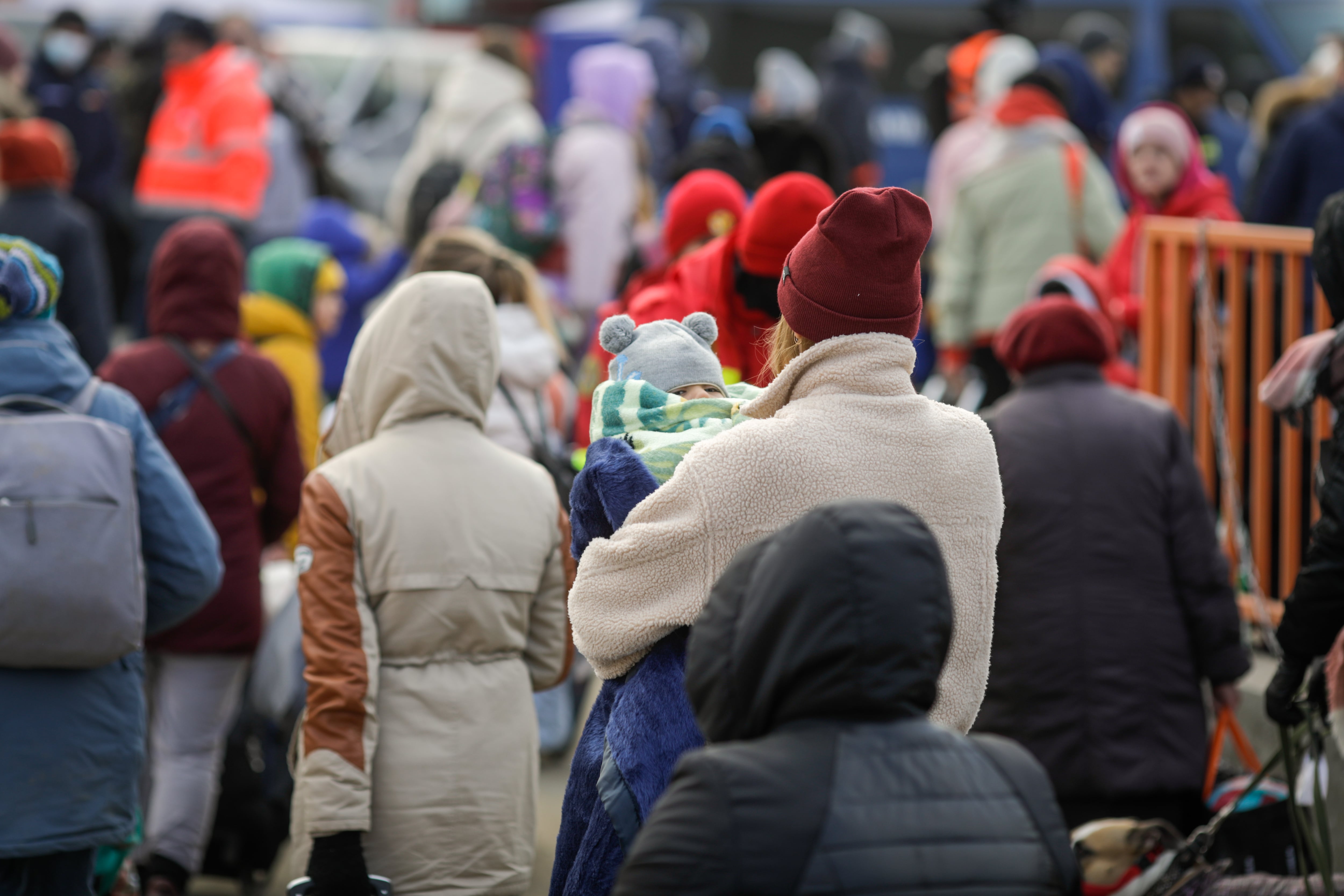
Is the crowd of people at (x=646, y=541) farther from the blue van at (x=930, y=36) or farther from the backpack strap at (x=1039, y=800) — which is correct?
the blue van at (x=930, y=36)

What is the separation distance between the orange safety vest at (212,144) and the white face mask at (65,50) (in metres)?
2.59

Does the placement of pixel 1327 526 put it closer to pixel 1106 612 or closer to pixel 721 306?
pixel 1106 612

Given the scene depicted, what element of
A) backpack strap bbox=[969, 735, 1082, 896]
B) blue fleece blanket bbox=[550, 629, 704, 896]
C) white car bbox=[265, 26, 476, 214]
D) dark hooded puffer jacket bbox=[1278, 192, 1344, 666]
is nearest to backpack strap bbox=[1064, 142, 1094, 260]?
dark hooded puffer jacket bbox=[1278, 192, 1344, 666]

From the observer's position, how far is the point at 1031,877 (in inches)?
77.7

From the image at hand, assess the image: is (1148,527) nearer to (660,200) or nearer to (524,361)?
(524,361)

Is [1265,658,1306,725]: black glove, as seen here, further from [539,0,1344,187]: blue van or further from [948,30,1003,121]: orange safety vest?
[539,0,1344,187]: blue van

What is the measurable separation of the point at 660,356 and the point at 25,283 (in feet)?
5.49

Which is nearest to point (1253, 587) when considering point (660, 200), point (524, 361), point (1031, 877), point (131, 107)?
point (524, 361)

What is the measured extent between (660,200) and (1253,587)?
6.01 metres

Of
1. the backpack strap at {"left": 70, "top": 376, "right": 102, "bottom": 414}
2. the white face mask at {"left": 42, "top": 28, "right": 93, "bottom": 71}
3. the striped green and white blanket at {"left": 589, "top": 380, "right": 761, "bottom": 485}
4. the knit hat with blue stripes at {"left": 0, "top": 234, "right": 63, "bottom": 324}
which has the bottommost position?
the backpack strap at {"left": 70, "top": 376, "right": 102, "bottom": 414}

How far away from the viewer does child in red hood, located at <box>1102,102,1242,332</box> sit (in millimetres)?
6613

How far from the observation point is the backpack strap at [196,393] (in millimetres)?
4812

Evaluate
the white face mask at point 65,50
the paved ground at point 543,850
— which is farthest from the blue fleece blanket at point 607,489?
the white face mask at point 65,50

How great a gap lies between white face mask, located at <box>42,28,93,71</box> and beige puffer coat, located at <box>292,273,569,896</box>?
8372mm
